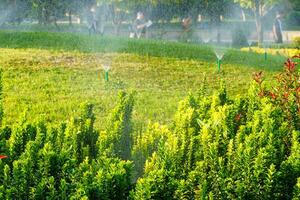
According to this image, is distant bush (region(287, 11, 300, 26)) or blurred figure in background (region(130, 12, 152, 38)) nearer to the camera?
blurred figure in background (region(130, 12, 152, 38))

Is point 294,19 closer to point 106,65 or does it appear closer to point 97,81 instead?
point 106,65

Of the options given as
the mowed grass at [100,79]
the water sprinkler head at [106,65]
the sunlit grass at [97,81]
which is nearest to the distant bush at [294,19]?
the mowed grass at [100,79]

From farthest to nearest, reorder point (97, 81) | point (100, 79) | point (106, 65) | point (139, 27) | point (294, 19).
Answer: point (294, 19), point (139, 27), point (106, 65), point (100, 79), point (97, 81)

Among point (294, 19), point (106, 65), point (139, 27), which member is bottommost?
point (106, 65)

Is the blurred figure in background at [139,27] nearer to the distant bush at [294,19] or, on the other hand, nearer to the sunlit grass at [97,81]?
the distant bush at [294,19]

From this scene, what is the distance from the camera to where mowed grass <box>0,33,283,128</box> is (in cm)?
897

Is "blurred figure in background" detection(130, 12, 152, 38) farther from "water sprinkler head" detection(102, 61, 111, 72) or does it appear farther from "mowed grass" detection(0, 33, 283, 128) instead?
"water sprinkler head" detection(102, 61, 111, 72)

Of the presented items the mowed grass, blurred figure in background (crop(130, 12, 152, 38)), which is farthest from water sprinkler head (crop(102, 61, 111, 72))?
blurred figure in background (crop(130, 12, 152, 38))

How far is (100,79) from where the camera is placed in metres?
11.3

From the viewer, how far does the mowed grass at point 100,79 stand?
8.97 metres

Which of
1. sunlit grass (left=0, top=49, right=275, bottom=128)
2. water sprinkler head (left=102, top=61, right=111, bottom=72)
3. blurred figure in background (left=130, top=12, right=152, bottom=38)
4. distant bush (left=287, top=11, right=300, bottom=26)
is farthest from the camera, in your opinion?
distant bush (left=287, top=11, right=300, bottom=26)

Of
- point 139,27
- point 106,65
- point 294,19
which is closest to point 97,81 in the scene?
point 106,65

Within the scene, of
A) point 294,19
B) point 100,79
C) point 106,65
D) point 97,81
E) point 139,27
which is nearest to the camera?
point 97,81

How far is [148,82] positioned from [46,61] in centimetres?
264
